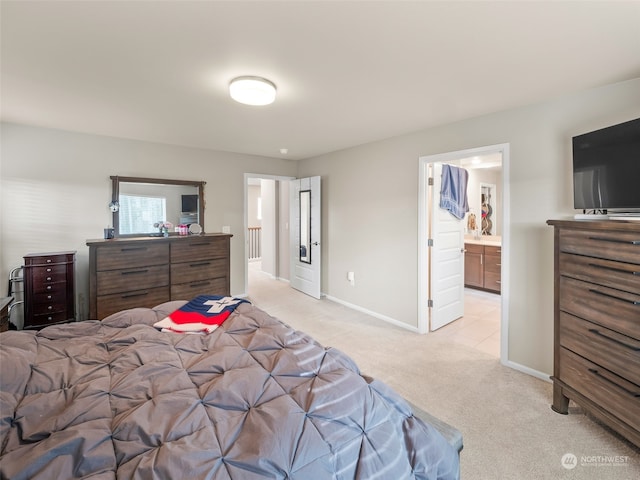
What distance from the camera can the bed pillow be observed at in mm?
1899

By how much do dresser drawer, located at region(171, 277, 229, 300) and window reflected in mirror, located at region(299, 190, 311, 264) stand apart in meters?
1.64

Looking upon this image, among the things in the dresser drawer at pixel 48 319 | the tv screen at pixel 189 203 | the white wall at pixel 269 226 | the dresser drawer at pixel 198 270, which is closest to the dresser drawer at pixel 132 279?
the dresser drawer at pixel 198 270

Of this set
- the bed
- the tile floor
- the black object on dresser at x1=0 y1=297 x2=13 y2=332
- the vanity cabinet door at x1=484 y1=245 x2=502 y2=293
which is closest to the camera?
the bed

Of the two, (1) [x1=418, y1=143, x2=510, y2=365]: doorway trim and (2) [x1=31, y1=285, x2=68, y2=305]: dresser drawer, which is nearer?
(1) [x1=418, y1=143, x2=510, y2=365]: doorway trim

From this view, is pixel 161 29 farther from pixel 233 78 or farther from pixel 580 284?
pixel 580 284

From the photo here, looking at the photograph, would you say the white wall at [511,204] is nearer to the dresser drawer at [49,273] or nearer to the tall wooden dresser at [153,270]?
the tall wooden dresser at [153,270]

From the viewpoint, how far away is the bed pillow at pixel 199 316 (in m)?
1.90

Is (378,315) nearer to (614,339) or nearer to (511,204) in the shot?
(511,204)

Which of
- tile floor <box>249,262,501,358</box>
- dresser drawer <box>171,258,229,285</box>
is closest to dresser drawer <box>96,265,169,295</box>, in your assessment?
dresser drawer <box>171,258,229,285</box>

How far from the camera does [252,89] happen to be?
2.18 metres

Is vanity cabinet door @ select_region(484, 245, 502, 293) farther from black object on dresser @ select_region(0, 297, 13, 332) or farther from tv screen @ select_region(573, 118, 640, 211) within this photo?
black object on dresser @ select_region(0, 297, 13, 332)

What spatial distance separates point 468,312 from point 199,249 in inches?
157

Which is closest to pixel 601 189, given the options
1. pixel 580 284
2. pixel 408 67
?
pixel 580 284

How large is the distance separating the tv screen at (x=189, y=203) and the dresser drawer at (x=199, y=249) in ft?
2.50
